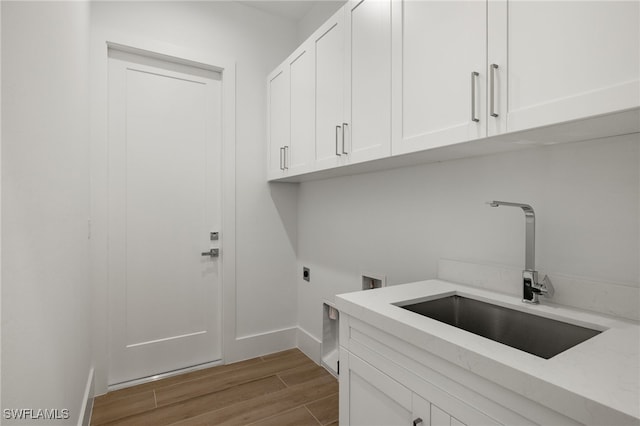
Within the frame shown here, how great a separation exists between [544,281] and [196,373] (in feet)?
7.65

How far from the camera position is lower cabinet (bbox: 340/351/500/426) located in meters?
0.91

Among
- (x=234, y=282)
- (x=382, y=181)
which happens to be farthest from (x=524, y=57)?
(x=234, y=282)

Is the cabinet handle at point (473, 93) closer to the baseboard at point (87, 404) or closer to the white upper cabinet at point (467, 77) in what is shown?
the white upper cabinet at point (467, 77)

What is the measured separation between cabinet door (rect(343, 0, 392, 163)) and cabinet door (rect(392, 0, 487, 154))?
0.24ft

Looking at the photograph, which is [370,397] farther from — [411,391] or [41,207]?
[41,207]

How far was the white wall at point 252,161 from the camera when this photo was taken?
8.07 ft

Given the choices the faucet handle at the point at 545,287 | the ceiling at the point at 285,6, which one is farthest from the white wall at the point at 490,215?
the ceiling at the point at 285,6

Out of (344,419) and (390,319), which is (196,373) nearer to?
(344,419)

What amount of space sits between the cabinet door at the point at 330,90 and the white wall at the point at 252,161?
860mm

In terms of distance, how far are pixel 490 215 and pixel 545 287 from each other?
1.21 feet

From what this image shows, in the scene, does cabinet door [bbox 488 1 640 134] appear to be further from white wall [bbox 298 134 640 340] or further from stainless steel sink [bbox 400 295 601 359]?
stainless steel sink [bbox 400 295 601 359]

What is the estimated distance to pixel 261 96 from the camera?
9.07 ft

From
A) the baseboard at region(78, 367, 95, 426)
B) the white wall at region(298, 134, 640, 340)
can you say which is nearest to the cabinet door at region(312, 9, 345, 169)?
the white wall at region(298, 134, 640, 340)

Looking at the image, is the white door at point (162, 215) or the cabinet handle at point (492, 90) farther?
the white door at point (162, 215)
